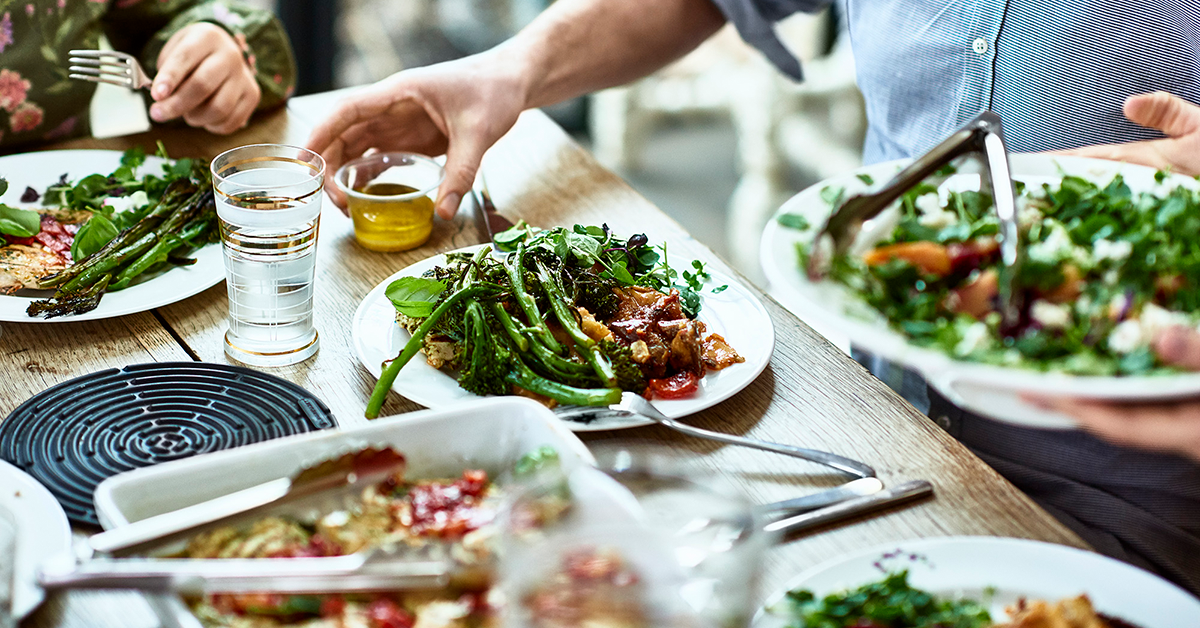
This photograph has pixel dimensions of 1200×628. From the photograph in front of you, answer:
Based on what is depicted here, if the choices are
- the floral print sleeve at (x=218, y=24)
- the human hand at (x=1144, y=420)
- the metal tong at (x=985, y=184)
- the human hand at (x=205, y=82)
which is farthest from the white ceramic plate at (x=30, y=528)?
the floral print sleeve at (x=218, y=24)

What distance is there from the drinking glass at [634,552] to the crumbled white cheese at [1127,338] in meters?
0.39

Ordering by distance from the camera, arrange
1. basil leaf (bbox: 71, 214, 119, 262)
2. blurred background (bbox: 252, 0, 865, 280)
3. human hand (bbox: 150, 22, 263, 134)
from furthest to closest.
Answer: blurred background (bbox: 252, 0, 865, 280), human hand (bbox: 150, 22, 263, 134), basil leaf (bbox: 71, 214, 119, 262)

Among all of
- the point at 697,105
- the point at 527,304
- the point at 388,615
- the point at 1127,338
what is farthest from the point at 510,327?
the point at 697,105

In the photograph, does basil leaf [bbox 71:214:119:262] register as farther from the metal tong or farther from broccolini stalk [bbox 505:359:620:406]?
the metal tong

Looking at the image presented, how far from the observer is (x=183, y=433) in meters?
1.17

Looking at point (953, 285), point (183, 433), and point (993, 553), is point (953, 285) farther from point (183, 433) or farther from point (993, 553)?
point (183, 433)

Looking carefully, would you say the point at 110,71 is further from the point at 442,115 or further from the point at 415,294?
→ the point at 415,294

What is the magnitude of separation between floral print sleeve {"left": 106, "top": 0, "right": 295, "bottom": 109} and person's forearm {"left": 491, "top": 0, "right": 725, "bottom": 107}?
56 cm

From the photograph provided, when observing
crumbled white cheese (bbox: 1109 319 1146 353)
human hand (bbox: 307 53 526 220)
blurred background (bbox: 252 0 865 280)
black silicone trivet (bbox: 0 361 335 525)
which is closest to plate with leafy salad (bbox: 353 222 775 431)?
black silicone trivet (bbox: 0 361 335 525)

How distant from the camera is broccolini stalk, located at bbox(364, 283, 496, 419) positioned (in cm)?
124

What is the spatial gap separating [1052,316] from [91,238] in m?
1.36

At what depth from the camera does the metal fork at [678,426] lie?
1175mm

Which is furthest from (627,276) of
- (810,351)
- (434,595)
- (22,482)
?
(22,482)

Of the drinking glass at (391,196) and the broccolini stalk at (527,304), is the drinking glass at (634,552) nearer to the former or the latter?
the broccolini stalk at (527,304)
